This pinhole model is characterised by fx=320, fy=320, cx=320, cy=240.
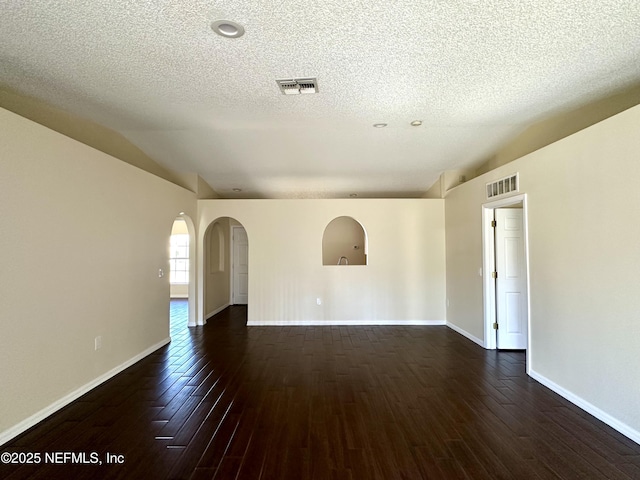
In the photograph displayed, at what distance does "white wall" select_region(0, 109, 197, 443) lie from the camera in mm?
2449

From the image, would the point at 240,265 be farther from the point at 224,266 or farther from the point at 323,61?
the point at 323,61

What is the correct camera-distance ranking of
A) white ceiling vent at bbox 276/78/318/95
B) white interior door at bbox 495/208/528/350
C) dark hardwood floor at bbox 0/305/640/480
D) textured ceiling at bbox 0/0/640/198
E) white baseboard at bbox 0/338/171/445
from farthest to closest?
white interior door at bbox 495/208/528/350 → white ceiling vent at bbox 276/78/318/95 → white baseboard at bbox 0/338/171/445 → dark hardwood floor at bbox 0/305/640/480 → textured ceiling at bbox 0/0/640/198

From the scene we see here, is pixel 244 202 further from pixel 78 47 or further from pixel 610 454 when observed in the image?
pixel 610 454

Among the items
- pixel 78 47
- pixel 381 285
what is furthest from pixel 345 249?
pixel 78 47

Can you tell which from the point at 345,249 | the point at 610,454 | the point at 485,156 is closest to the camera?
the point at 610,454

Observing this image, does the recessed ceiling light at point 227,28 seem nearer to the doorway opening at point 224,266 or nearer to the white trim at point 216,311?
the doorway opening at point 224,266

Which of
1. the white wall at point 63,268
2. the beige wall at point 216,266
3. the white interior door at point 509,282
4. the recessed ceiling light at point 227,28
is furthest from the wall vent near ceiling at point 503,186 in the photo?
the beige wall at point 216,266

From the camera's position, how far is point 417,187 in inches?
264

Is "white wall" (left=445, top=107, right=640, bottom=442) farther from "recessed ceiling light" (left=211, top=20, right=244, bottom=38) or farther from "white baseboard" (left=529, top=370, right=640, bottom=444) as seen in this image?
"recessed ceiling light" (left=211, top=20, right=244, bottom=38)

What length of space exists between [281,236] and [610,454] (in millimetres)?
5003

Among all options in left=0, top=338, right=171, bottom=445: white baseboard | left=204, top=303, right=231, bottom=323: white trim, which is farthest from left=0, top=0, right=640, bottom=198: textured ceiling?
left=204, top=303, right=231, bottom=323: white trim

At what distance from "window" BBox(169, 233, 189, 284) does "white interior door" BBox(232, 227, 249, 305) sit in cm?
198

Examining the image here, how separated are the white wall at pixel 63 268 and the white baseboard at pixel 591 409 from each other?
464cm

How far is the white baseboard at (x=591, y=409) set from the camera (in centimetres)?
240
